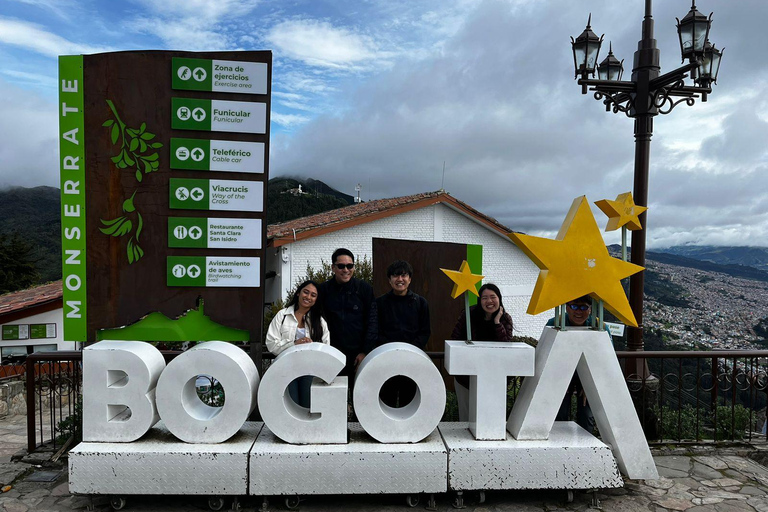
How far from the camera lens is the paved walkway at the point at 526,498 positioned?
13.5ft

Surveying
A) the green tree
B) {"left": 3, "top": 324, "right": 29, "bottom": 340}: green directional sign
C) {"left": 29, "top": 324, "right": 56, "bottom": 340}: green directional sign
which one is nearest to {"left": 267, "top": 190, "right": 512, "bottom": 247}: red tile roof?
{"left": 29, "top": 324, "right": 56, "bottom": 340}: green directional sign

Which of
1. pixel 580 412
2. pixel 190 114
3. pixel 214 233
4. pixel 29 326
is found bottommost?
pixel 29 326

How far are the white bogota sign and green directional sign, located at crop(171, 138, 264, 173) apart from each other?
1.75 meters

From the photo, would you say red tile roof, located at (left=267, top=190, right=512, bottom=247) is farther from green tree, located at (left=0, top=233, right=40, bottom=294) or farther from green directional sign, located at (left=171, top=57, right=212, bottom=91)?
green tree, located at (left=0, top=233, right=40, bottom=294)

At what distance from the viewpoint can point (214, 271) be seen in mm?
4973

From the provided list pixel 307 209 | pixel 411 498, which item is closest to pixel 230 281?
pixel 411 498

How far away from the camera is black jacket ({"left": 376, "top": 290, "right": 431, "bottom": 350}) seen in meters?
4.70

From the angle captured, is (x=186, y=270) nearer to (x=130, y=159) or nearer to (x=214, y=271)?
(x=214, y=271)

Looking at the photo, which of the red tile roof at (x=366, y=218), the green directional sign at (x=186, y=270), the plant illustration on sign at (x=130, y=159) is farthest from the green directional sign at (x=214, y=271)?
the red tile roof at (x=366, y=218)

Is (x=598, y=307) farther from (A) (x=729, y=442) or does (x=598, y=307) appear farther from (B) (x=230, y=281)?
(B) (x=230, y=281)

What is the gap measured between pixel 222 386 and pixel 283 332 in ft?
2.20

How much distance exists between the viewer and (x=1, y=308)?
14102 millimetres

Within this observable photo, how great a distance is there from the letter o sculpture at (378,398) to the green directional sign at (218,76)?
292 cm

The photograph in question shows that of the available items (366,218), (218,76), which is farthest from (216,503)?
(366,218)
